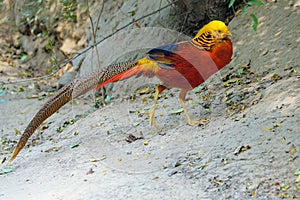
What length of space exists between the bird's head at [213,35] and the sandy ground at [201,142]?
1.97 feet

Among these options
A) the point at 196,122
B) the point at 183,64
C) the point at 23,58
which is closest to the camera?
the point at 183,64

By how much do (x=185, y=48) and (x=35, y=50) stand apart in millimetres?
4773

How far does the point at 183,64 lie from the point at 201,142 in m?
0.61

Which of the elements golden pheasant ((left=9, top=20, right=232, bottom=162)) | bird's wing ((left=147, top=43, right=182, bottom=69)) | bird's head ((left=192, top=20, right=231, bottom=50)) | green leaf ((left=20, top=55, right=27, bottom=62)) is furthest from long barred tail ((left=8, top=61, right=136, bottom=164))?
green leaf ((left=20, top=55, right=27, bottom=62))

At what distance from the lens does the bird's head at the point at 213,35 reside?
366 cm

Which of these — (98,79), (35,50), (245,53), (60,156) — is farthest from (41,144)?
(35,50)

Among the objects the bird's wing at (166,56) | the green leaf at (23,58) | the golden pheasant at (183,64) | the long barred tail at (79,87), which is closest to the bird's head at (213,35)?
the golden pheasant at (183,64)

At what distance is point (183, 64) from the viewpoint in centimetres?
376

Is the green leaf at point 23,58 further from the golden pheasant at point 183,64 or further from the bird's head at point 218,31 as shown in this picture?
the bird's head at point 218,31

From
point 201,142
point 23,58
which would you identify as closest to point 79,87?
point 201,142

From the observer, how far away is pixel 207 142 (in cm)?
355

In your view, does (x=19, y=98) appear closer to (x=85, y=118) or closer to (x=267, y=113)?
(x=85, y=118)

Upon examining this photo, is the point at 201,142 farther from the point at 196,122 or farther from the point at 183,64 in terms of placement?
the point at 183,64

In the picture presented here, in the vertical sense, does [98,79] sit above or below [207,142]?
above
